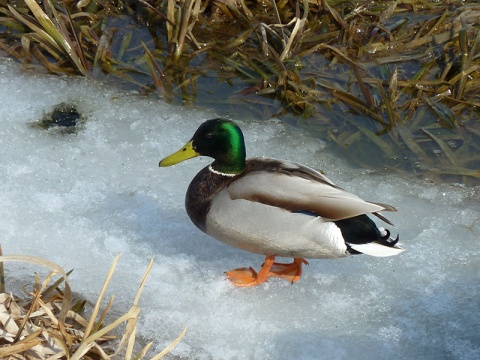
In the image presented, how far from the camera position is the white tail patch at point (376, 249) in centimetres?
387

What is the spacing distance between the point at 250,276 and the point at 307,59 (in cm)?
231

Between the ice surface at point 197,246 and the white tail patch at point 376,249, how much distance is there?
0.33 meters

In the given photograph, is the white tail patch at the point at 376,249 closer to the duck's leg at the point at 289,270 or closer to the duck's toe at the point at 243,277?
the duck's leg at the point at 289,270

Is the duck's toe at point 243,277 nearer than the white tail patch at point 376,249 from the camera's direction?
No

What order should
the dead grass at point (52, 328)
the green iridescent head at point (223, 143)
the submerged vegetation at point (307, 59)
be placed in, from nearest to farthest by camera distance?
the dead grass at point (52, 328), the green iridescent head at point (223, 143), the submerged vegetation at point (307, 59)

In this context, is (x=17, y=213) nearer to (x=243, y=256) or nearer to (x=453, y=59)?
(x=243, y=256)

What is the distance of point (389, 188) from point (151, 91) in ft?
6.22

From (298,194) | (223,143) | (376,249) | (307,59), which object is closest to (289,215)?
(298,194)

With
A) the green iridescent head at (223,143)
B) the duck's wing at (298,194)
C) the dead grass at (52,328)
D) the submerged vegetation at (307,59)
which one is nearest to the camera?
the dead grass at (52,328)

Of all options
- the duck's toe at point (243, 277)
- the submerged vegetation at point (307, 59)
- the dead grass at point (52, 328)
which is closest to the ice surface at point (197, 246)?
the duck's toe at point (243, 277)

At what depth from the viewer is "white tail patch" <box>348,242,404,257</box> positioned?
12.7ft

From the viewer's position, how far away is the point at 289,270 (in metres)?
4.29

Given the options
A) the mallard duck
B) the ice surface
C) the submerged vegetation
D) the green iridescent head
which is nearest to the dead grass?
the ice surface

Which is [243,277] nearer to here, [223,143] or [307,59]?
[223,143]
